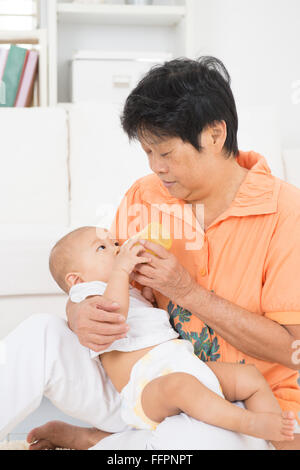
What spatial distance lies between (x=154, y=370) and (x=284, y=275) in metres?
0.32

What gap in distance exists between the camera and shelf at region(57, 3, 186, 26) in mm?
3135

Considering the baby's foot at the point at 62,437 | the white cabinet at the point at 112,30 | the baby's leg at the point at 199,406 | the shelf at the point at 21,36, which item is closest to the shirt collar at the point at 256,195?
the baby's leg at the point at 199,406

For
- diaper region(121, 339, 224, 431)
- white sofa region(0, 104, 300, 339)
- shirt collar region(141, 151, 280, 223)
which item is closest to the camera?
diaper region(121, 339, 224, 431)

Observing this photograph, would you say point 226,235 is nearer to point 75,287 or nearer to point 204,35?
point 75,287

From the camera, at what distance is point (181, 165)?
3.90 feet

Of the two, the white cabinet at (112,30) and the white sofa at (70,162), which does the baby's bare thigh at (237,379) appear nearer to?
the white sofa at (70,162)

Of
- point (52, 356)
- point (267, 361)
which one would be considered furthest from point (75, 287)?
point (267, 361)

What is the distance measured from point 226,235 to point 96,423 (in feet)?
1.69

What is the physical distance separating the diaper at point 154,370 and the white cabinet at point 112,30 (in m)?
2.18

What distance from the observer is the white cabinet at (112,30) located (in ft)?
10.3

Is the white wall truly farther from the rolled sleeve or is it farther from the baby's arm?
the baby's arm

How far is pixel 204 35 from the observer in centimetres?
341

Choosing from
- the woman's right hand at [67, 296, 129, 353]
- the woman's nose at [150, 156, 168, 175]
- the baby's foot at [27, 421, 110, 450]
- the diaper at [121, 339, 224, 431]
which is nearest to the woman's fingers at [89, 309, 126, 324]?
the woman's right hand at [67, 296, 129, 353]

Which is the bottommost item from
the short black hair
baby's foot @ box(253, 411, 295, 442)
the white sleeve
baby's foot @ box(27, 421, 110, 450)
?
Result: baby's foot @ box(27, 421, 110, 450)
